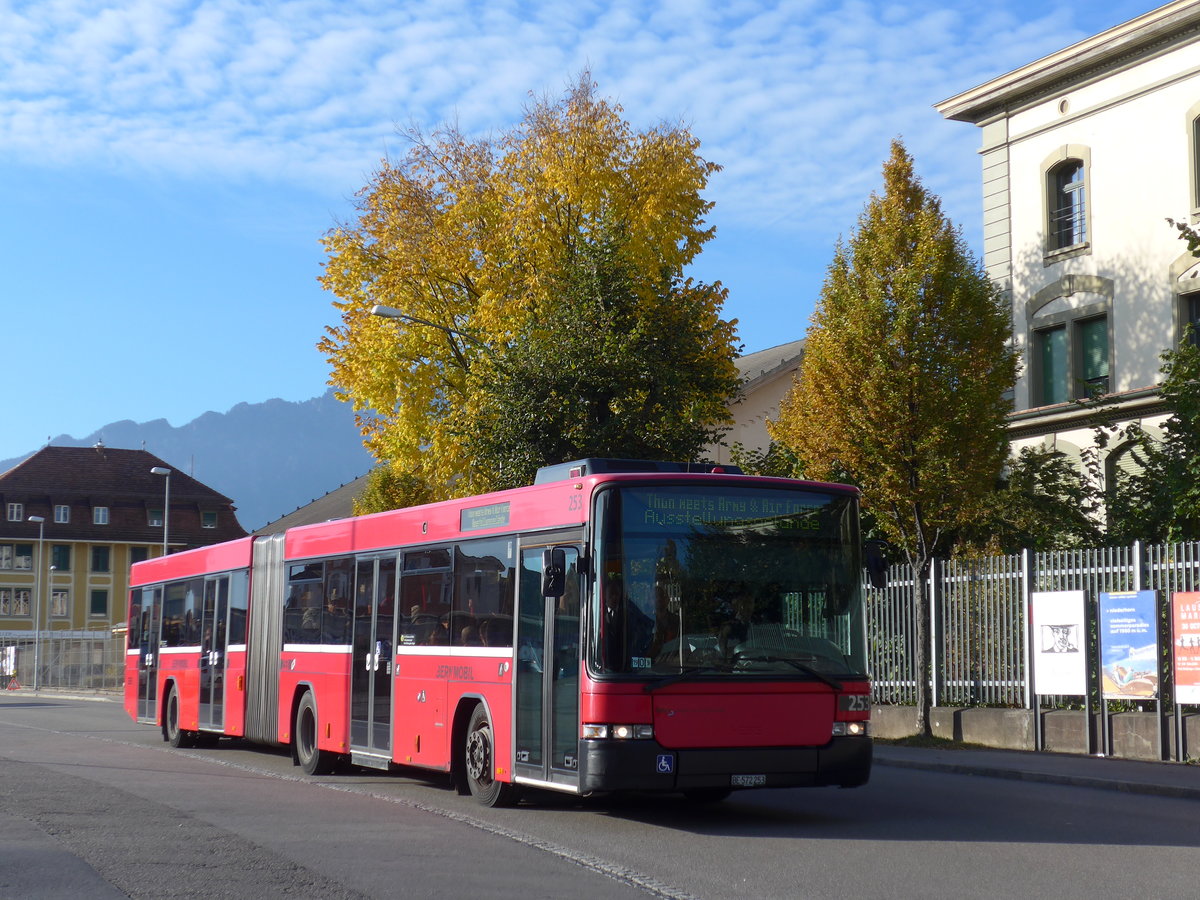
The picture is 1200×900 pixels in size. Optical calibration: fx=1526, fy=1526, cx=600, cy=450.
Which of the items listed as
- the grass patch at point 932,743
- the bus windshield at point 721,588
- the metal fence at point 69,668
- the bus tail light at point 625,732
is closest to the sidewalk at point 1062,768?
the grass patch at point 932,743

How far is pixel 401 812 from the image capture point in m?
12.9

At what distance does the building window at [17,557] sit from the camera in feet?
298

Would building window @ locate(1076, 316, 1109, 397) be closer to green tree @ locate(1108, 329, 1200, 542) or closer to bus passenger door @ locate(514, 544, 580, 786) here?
green tree @ locate(1108, 329, 1200, 542)

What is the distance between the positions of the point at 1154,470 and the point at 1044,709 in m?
6.00

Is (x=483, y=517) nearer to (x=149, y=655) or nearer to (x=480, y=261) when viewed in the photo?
(x=149, y=655)

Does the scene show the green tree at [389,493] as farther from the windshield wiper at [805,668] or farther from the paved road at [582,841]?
the windshield wiper at [805,668]

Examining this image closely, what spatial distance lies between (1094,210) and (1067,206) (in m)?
1.21

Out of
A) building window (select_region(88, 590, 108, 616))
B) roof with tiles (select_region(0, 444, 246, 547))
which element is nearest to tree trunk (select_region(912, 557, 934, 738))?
roof with tiles (select_region(0, 444, 246, 547))

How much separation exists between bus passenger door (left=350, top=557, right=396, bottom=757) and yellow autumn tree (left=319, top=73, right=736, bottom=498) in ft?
33.4

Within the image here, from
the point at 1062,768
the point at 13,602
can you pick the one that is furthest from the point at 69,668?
the point at 1062,768

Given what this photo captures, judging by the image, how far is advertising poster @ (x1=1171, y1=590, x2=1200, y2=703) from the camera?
1711 centimetres

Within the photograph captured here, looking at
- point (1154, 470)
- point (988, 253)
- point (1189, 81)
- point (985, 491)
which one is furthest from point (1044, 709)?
point (988, 253)

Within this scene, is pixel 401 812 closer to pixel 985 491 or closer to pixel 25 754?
pixel 25 754

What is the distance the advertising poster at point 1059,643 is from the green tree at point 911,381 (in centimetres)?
228
